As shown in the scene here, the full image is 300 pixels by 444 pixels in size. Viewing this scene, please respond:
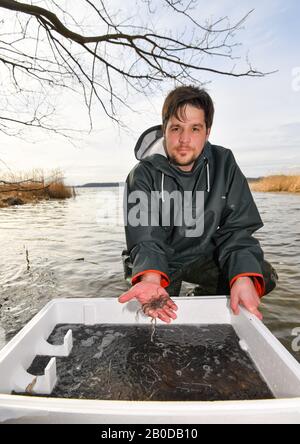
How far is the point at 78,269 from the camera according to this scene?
5117mm

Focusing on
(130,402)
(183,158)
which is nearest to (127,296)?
(130,402)

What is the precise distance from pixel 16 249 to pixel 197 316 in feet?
19.3

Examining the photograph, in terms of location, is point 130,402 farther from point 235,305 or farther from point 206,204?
point 206,204

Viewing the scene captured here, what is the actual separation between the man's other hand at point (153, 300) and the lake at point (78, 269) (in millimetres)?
1282

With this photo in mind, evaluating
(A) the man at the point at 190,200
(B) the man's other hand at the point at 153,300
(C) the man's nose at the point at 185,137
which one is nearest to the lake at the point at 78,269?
(A) the man at the point at 190,200

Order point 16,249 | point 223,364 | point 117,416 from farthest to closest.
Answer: point 16,249 → point 223,364 → point 117,416

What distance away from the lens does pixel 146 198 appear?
248 cm

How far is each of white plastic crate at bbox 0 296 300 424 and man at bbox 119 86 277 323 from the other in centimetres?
43

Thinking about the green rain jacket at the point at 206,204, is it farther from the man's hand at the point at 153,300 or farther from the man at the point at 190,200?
the man's hand at the point at 153,300

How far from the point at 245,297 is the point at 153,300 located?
1.83 feet

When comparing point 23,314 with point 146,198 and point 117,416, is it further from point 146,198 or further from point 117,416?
point 117,416

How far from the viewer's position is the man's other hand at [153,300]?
174 centimetres

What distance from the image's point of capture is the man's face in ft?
7.79
